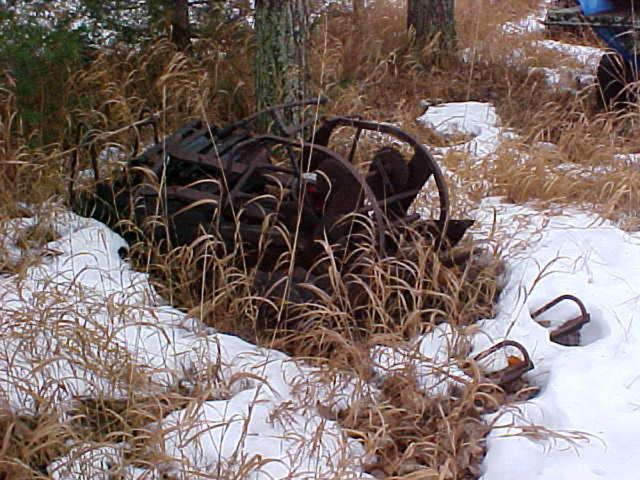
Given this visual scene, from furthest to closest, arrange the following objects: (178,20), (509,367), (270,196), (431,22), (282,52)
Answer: (431,22), (178,20), (282,52), (270,196), (509,367)

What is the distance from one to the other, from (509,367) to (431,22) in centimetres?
460

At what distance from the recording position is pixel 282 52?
17.4ft

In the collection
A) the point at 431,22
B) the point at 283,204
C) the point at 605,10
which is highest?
the point at 605,10

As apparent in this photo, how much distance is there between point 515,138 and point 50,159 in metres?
3.01

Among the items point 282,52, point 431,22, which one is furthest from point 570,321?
point 431,22

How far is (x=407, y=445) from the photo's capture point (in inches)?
125

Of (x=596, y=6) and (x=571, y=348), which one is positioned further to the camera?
(x=596, y=6)

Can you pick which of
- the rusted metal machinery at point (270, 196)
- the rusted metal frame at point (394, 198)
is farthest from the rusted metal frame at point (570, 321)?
the rusted metal frame at point (394, 198)

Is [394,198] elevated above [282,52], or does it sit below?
below

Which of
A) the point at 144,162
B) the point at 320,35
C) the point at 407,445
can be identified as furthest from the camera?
the point at 320,35

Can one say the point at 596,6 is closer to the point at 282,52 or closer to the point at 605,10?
the point at 605,10

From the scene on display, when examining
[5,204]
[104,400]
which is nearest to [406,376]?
[104,400]

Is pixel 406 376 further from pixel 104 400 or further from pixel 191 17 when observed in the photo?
pixel 191 17

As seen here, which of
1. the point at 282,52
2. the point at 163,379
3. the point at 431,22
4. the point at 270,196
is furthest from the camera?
the point at 431,22
